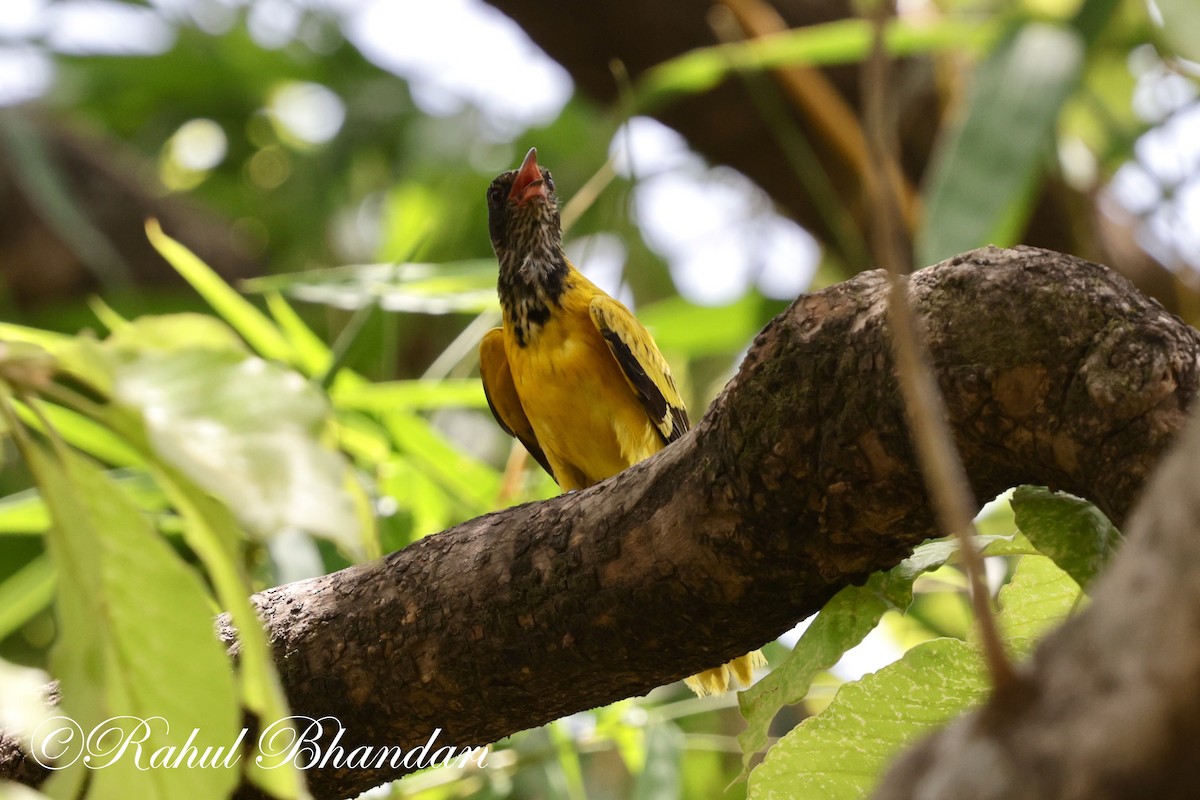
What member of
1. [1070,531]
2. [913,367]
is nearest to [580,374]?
[1070,531]

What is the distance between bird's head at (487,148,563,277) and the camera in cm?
318

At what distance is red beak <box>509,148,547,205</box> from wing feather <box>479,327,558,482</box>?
1.21 ft

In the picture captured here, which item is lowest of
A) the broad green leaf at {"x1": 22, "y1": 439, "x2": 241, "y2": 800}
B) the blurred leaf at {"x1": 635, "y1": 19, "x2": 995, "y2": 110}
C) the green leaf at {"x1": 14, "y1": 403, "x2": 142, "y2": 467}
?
the broad green leaf at {"x1": 22, "y1": 439, "x2": 241, "y2": 800}

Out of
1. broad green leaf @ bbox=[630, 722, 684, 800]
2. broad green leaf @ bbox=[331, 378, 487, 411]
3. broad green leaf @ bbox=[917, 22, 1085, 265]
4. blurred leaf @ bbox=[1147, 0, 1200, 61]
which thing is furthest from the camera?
broad green leaf @ bbox=[331, 378, 487, 411]

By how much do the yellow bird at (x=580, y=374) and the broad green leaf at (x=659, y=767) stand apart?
205 mm

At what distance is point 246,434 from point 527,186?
2.54 meters

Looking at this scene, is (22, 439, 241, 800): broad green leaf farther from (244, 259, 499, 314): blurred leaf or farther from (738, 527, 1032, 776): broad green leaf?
(244, 259, 499, 314): blurred leaf

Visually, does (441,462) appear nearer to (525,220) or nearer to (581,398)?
(581,398)

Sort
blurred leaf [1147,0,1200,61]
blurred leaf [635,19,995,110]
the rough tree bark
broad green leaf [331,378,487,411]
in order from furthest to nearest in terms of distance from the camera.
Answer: blurred leaf [635,19,995,110] → broad green leaf [331,378,487,411] → blurred leaf [1147,0,1200,61] → the rough tree bark

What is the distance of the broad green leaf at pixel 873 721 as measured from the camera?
132cm

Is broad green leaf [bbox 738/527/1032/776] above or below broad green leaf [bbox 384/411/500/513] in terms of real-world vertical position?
below

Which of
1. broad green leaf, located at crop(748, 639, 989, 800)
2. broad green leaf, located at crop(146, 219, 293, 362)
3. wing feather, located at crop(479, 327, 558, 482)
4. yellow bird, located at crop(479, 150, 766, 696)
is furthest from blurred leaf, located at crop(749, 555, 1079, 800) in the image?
broad green leaf, located at crop(146, 219, 293, 362)

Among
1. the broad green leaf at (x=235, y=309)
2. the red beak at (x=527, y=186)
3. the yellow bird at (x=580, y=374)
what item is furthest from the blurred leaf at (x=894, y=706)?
the red beak at (x=527, y=186)

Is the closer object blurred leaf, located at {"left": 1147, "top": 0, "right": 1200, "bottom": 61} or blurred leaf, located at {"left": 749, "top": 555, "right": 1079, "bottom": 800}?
blurred leaf, located at {"left": 749, "top": 555, "right": 1079, "bottom": 800}
